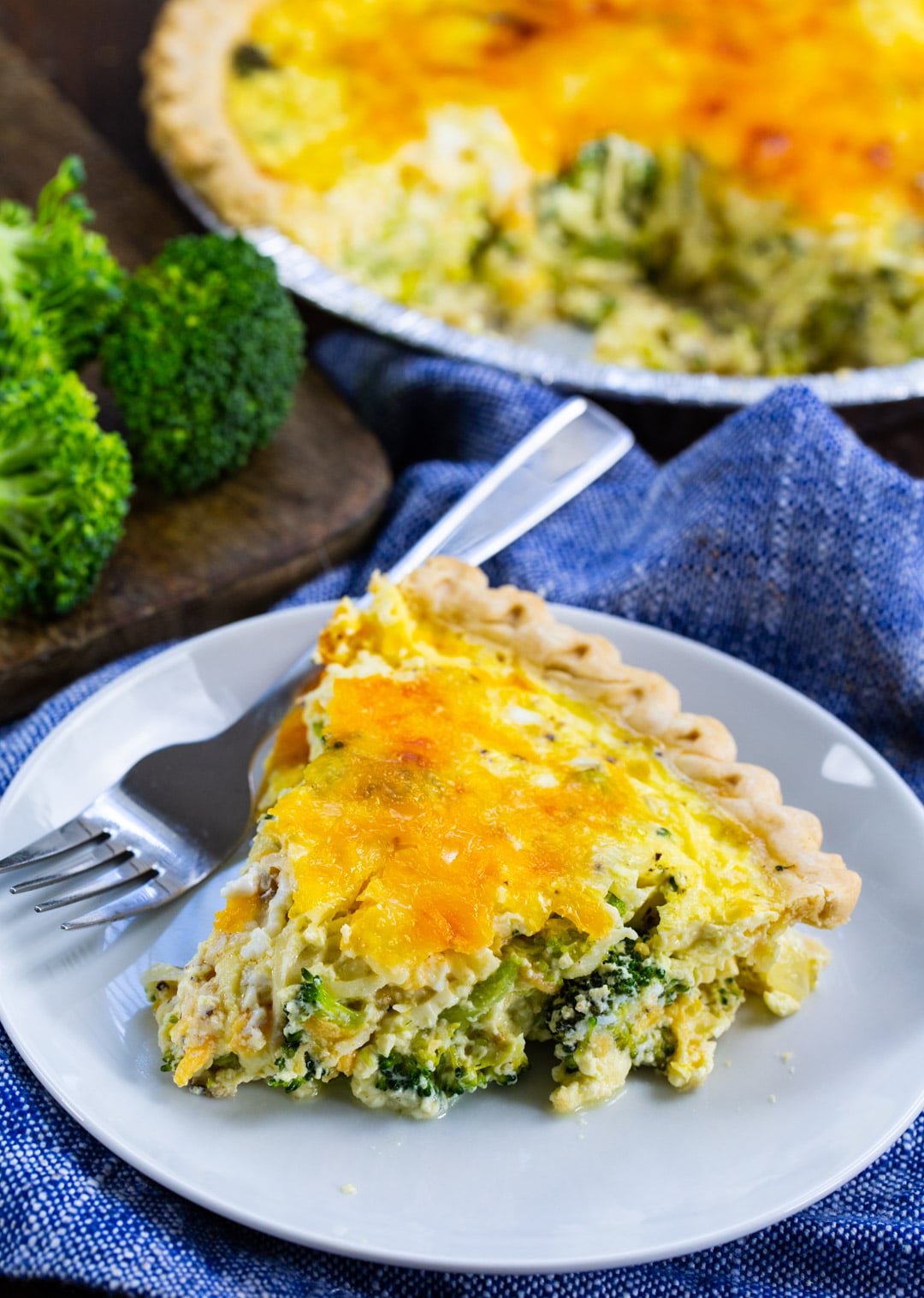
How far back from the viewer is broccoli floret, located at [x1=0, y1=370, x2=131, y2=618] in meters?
3.33

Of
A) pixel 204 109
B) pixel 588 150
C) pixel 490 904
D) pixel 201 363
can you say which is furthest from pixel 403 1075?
pixel 588 150

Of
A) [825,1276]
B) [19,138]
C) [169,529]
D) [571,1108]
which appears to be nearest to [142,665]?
[169,529]

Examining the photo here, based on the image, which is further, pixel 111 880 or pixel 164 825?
pixel 164 825

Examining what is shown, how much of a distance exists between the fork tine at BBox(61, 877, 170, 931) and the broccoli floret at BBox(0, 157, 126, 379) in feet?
5.96

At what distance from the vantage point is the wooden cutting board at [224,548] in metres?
3.40

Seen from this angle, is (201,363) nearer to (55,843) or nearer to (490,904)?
(55,843)

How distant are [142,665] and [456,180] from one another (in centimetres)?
288

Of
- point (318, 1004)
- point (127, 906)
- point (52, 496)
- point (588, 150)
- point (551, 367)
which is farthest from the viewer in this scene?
point (588, 150)

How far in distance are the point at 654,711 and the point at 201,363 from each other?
1.76 meters

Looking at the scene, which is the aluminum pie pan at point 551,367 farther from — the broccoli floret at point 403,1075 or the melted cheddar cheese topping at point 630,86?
the broccoli floret at point 403,1075

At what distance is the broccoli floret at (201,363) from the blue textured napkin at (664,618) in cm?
46

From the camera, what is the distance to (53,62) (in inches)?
233

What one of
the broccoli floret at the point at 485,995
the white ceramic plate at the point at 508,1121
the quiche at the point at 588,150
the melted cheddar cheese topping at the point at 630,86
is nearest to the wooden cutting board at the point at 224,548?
the white ceramic plate at the point at 508,1121

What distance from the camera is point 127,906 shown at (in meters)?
2.54
